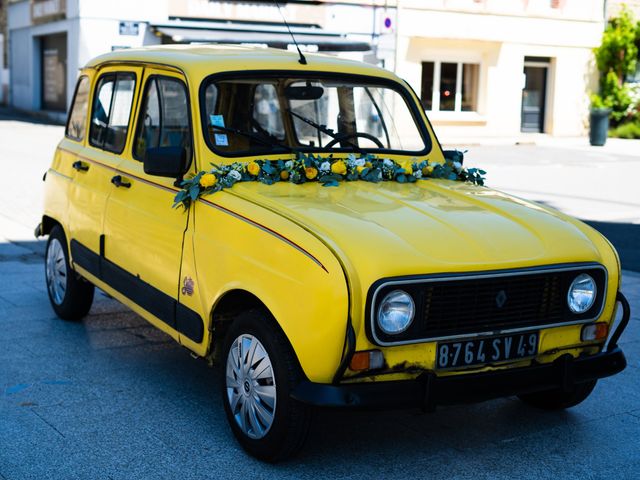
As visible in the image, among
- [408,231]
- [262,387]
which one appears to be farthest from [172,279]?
[408,231]

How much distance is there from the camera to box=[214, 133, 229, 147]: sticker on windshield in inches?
208

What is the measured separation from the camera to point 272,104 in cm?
580

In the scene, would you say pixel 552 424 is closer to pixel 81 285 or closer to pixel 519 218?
pixel 519 218

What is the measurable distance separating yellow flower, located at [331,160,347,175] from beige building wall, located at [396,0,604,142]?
81.2ft

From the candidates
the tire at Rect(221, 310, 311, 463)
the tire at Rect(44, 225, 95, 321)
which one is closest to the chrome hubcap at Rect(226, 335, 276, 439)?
the tire at Rect(221, 310, 311, 463)

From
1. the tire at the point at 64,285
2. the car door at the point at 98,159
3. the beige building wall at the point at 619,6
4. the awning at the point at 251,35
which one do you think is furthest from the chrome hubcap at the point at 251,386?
the beige building wall at the point at 619,6

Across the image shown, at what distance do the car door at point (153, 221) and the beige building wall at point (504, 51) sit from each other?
24366 millimetres

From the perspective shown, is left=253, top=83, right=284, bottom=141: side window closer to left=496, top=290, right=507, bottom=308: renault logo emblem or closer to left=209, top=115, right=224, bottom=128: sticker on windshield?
left=209, top=115, right=224, bottom=128: sticker on windshield

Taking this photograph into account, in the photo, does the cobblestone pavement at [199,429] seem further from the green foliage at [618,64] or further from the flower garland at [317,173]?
the green foliage at [618,64]

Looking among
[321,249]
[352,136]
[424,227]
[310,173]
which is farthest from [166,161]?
[424,227]

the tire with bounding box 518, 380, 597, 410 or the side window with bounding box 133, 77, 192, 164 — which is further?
the side window with bounding box 133, 77, 192, 164

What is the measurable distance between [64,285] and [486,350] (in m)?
3.71

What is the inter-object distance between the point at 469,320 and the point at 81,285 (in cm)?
353

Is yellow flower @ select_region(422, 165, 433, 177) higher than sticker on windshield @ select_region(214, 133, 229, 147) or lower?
lower
